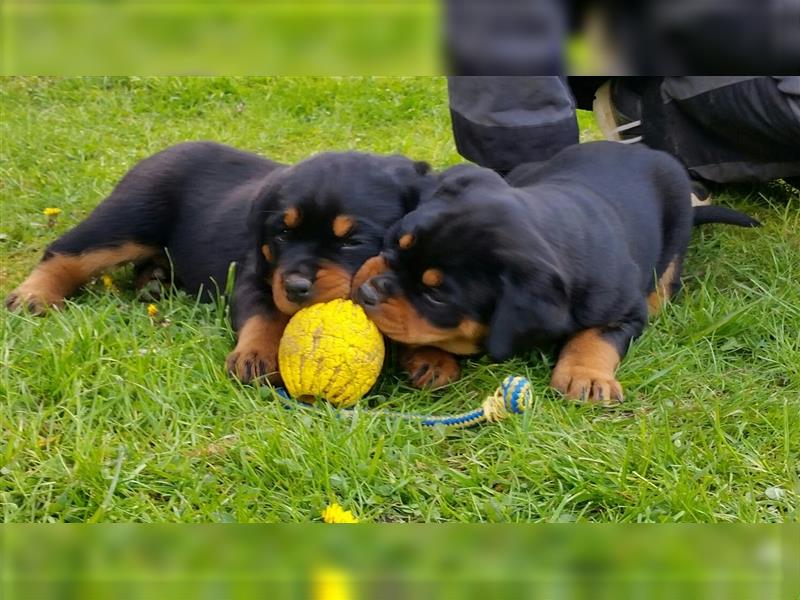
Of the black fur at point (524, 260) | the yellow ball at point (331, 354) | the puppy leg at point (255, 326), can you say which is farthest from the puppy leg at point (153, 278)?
the black fur at point (524, 260)

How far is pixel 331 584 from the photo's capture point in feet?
2.28

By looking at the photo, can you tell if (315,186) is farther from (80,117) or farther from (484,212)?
(80,117)

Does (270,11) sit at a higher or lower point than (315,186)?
higher

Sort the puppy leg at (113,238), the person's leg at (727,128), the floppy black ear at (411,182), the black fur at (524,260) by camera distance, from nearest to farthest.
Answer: the black fur at (524,260) < the floppy black ear at (411,182) < the puppy leg at (113,238) < the person's leg at (727,128)

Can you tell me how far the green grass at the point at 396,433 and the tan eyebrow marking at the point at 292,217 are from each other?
1.29 ft

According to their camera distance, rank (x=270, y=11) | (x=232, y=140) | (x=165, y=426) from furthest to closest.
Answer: (x=232, y=140), (x=165, y=426), (x=270, y=11)

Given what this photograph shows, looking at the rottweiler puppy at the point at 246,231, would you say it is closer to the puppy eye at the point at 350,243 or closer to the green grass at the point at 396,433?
the puppy eye at the point at 350,243

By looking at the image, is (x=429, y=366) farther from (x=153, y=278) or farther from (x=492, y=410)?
(x=153, y=278)

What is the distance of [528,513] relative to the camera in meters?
1.71

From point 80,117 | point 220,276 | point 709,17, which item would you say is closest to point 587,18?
point 709,17

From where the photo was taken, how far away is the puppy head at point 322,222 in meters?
2.23

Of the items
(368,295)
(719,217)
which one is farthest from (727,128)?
(368,295)

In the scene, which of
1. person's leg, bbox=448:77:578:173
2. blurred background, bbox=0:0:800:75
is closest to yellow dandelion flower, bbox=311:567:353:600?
blurred background, bbox=0:0:800:75

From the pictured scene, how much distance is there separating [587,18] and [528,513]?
1253 millimetres
